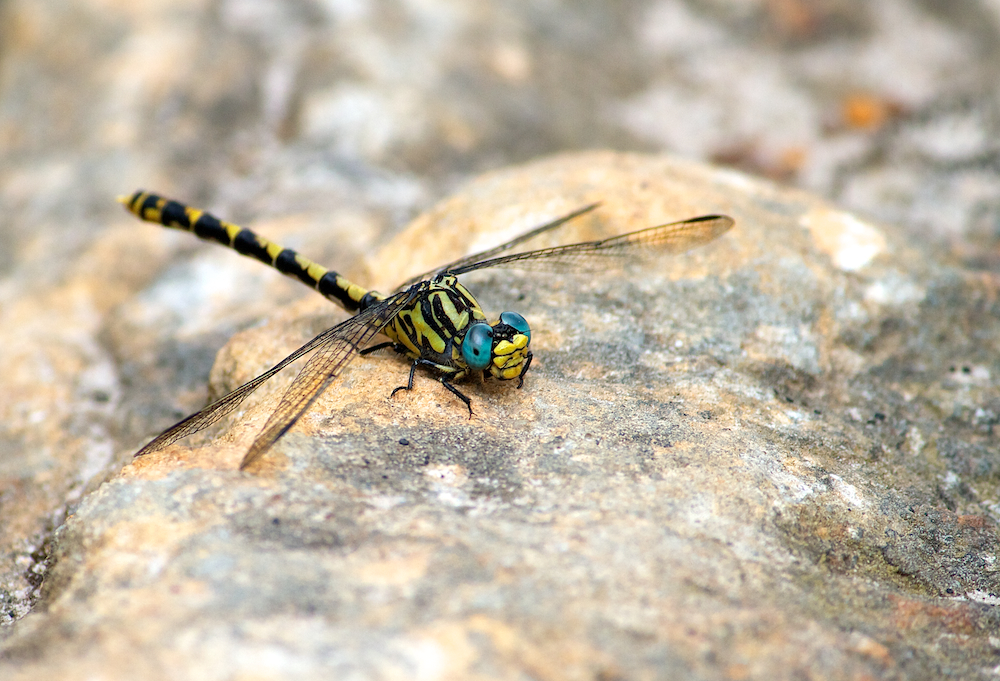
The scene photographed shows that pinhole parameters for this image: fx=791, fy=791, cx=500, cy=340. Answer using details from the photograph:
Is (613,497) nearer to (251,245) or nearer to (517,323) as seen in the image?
(517,323)

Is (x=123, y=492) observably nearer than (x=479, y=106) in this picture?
Yes

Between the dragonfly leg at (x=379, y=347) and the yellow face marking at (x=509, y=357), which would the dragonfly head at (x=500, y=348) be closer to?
the yellow face marking at (x=509, y=357)

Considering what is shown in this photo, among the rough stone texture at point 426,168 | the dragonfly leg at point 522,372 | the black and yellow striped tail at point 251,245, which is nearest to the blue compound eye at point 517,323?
the dragonfly leg at point 522,372

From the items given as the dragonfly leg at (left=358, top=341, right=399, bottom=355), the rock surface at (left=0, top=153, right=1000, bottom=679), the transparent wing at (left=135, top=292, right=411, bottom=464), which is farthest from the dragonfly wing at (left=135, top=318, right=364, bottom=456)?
the dragonfly leg at (left=358, top=341, right=399, bottom=355)

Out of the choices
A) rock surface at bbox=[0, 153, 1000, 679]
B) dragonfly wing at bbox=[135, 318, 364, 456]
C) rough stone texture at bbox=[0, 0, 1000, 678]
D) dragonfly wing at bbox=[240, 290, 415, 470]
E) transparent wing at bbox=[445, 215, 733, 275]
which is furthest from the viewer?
transparent wing at bbox=[445, 215, 733, 275]

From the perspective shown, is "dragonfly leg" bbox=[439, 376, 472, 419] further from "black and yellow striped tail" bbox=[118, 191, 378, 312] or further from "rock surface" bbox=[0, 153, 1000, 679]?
"black and yellow striped tail" bbox=[118, 191, 378, 312]

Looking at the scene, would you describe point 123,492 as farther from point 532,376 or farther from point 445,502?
point 532,376

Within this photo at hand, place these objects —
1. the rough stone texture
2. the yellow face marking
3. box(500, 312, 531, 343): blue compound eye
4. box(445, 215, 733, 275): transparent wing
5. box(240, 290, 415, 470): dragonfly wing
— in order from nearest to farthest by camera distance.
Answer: box(240, 290, 415, 470): dragonfly wing
the yellow face marking
box(500, 312, 531, 343): blue compound eye
the rough stone texture
box(445, 215, 733, 275): transparent wing

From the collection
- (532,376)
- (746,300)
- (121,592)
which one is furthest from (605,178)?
(121,592)
